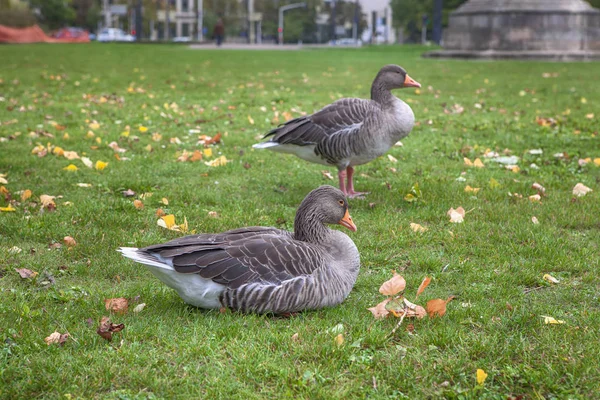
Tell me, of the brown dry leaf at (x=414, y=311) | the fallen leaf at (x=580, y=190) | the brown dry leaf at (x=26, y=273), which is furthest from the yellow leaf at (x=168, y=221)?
the fallen leaf at (x=580, y=190)

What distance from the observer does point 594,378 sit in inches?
129

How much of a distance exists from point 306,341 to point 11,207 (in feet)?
11.8

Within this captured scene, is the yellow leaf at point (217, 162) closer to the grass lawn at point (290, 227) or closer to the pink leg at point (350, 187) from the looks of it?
→ the grass lawn at point (290, 227)

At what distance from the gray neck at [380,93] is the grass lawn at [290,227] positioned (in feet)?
3.08

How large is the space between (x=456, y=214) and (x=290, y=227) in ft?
4.93

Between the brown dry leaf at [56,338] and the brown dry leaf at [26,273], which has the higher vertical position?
the brown dry leaf at [26,273]

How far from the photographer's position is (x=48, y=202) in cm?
613

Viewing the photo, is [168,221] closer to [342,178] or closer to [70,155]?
[342,178]

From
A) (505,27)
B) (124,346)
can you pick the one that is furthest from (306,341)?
(505,27)

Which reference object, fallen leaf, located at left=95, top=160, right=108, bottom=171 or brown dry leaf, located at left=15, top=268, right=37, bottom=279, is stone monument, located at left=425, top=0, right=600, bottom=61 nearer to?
fallen leaf, located at left=95, top=160, right=108, bottom=171

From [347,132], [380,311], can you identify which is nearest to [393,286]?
[380,311]

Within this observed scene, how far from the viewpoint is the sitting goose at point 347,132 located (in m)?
6.51

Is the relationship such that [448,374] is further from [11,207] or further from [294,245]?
[11,207]

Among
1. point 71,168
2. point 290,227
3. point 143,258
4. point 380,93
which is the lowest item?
point 290,227
